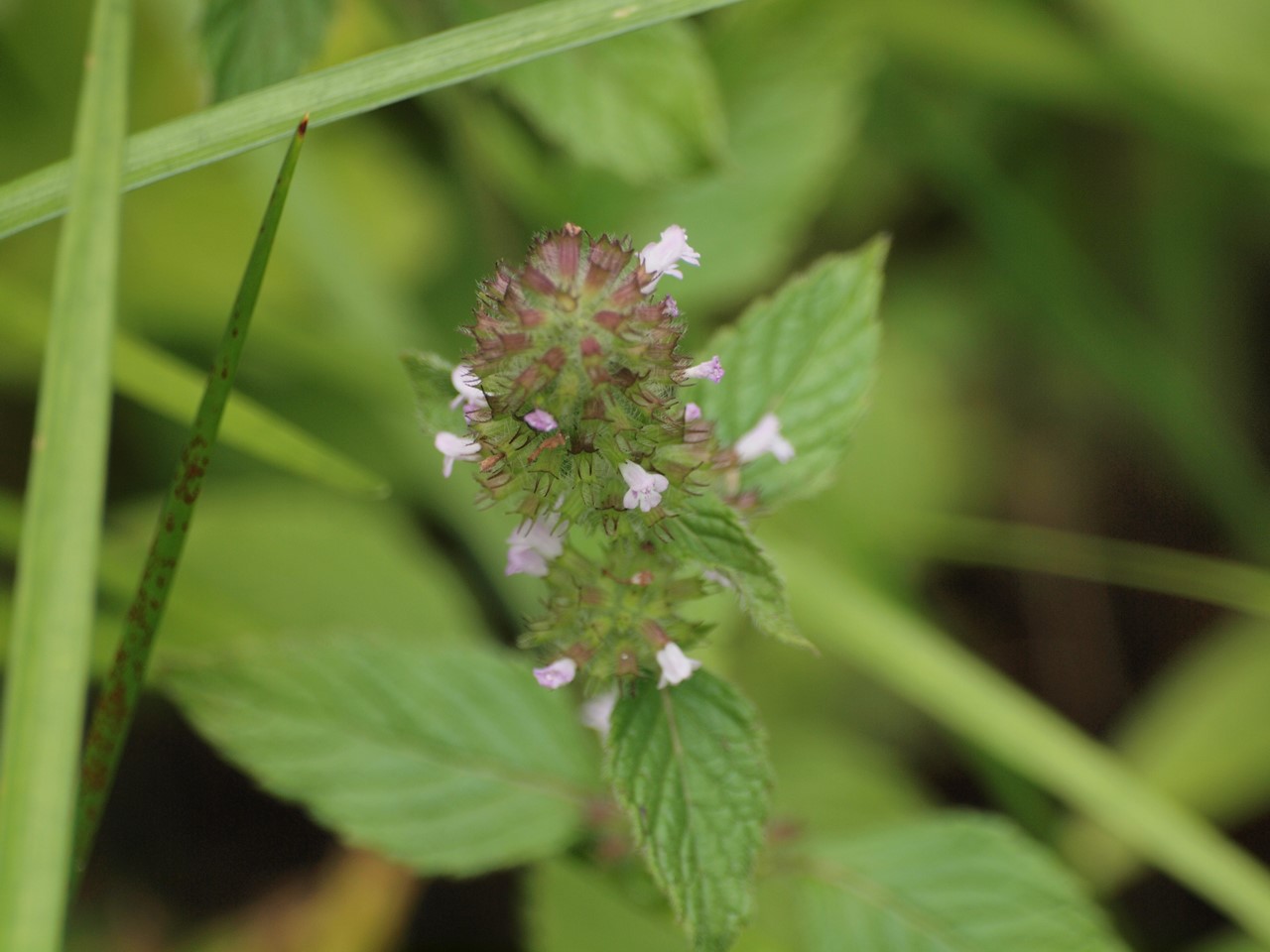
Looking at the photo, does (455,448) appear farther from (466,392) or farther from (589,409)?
(589,409)

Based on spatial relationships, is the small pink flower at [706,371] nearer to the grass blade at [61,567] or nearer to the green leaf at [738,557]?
the green leaf at [738,557]

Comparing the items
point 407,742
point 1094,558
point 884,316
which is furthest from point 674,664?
point 884,316

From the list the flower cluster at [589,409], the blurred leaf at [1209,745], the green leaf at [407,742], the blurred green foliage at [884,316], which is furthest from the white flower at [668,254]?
the blurred leaf at [1209,745]

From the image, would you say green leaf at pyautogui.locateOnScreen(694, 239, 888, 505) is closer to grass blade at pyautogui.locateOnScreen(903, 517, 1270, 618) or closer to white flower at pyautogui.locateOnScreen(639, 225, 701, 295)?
white flower at pyautogui.locateOnScreen(639, 225, 701, 295)

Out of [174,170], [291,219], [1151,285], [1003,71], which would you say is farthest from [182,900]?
[1151,285]

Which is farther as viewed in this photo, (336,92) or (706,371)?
(336,92)

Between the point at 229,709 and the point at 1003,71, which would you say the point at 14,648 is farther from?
the point at 1003,71

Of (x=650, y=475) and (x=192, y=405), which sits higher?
(x=192, y=405)
